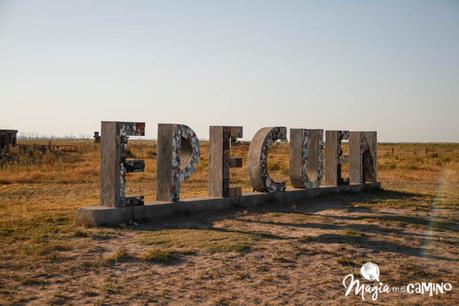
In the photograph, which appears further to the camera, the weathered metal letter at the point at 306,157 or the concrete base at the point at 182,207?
the weathered metal letter at the point at 306,157

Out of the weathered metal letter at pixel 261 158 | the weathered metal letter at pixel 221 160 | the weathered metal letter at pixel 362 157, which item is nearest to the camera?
the weathered metal letter at pixel 221 160

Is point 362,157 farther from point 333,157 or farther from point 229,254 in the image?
point 229,254

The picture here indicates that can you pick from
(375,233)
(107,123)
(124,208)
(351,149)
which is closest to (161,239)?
(124,208)

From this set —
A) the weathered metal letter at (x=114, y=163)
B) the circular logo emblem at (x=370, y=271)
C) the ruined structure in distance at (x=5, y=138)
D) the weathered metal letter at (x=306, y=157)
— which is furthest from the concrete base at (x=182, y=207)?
the ruined structure in distance at (x=5, y=138)

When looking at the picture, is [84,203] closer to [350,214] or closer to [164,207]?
[164,207]

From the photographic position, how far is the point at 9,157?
2850cm

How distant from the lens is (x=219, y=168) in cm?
1270

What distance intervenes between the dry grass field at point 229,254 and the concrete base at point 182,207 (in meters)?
0.29

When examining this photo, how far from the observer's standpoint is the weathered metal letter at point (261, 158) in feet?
44.0

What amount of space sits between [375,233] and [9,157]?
23732 mm

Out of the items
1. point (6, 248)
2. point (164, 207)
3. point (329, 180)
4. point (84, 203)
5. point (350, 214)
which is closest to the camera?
point (6, 248)

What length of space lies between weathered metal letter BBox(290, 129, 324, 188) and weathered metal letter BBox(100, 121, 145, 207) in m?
5.83

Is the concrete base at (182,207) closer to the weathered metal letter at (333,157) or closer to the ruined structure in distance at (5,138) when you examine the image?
the weathered metal letter at (333,157)

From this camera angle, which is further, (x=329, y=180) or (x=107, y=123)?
(x=329, y=180)
